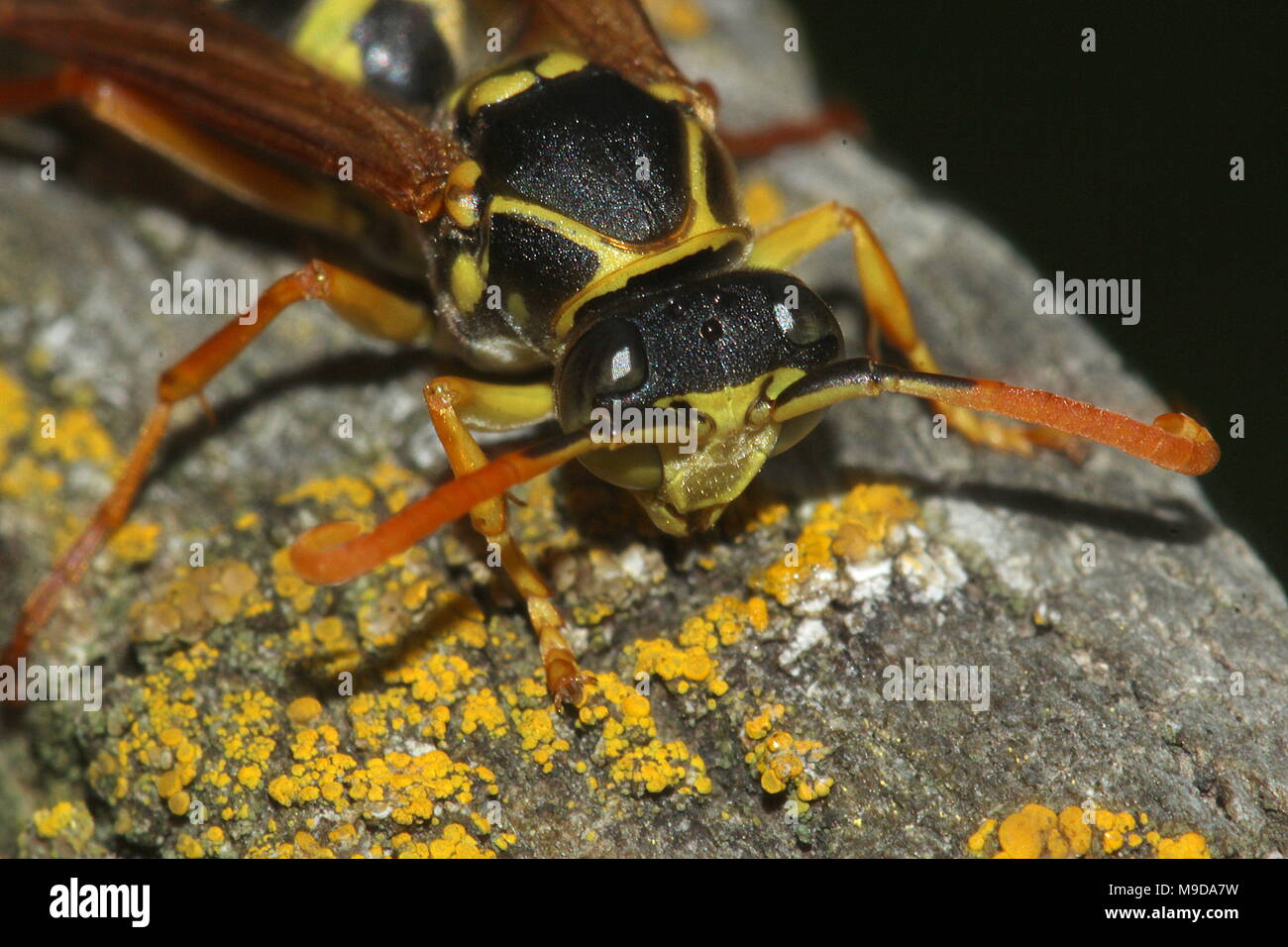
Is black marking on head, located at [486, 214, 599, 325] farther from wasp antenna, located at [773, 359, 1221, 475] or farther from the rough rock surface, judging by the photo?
wasp antenna, located at [773, 359, 1221, 475]

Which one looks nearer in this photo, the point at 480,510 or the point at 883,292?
the point at 480,510

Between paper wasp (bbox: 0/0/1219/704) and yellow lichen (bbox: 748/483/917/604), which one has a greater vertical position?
paper wasp (bbox: 0/0/1219/704)

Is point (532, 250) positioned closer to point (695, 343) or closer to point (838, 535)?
point (695, 343)

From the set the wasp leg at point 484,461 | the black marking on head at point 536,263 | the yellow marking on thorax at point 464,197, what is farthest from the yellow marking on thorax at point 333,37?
the wasp leg at point 484,461

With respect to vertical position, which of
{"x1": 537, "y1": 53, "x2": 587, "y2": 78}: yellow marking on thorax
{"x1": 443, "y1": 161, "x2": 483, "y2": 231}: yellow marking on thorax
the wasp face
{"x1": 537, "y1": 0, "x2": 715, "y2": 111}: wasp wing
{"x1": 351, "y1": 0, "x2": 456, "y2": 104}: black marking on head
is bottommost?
the wasp face

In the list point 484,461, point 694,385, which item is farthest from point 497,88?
point 694,385

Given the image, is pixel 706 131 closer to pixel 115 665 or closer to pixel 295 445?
pixel 295 445

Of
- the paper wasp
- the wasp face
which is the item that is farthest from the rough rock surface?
the wasp face
